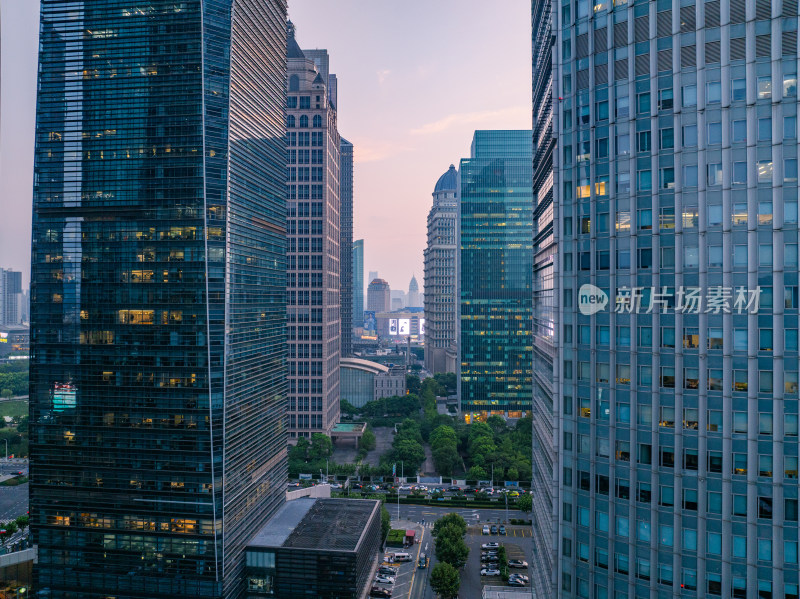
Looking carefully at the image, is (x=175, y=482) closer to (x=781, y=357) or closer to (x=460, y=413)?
(x=781, y=357)

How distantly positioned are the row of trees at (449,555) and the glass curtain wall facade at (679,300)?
29.1 metres

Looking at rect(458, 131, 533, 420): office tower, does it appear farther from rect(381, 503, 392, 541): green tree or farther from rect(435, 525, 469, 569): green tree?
rect(435, 525, 469, 569): green tree

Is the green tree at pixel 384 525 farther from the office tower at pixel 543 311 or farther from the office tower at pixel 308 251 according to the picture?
the office tower at pixel 308 251

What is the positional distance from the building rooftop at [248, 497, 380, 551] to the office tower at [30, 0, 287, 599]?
524cm

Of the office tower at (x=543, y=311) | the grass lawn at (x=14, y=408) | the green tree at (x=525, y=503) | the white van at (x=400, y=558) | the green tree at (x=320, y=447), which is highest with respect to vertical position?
the office tower at (x=543, y=311)

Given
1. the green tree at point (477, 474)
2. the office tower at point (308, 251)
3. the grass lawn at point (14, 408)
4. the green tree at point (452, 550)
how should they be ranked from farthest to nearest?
the grass lawn at point (14, 408), the office tower at point (308, 251), the green tree at point (477, 474), the green tree at point (452, 550)

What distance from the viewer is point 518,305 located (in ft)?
554

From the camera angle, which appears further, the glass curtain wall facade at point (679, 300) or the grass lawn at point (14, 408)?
the grass lawn at point (14, 408)

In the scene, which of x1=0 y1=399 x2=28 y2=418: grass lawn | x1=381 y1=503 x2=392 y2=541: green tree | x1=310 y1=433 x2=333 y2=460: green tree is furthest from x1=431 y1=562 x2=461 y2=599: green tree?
x1=0 y1=399 x2=28 y2=418: grass lawn

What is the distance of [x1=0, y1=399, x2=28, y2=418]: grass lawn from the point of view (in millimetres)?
168113

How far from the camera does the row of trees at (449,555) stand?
6881cm

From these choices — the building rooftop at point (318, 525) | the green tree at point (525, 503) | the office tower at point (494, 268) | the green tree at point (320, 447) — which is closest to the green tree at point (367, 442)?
the green tree at point (320, 447)

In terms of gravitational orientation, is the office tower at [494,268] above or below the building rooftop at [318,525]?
above

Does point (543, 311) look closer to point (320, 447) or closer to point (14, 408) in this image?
point (320, 447)
